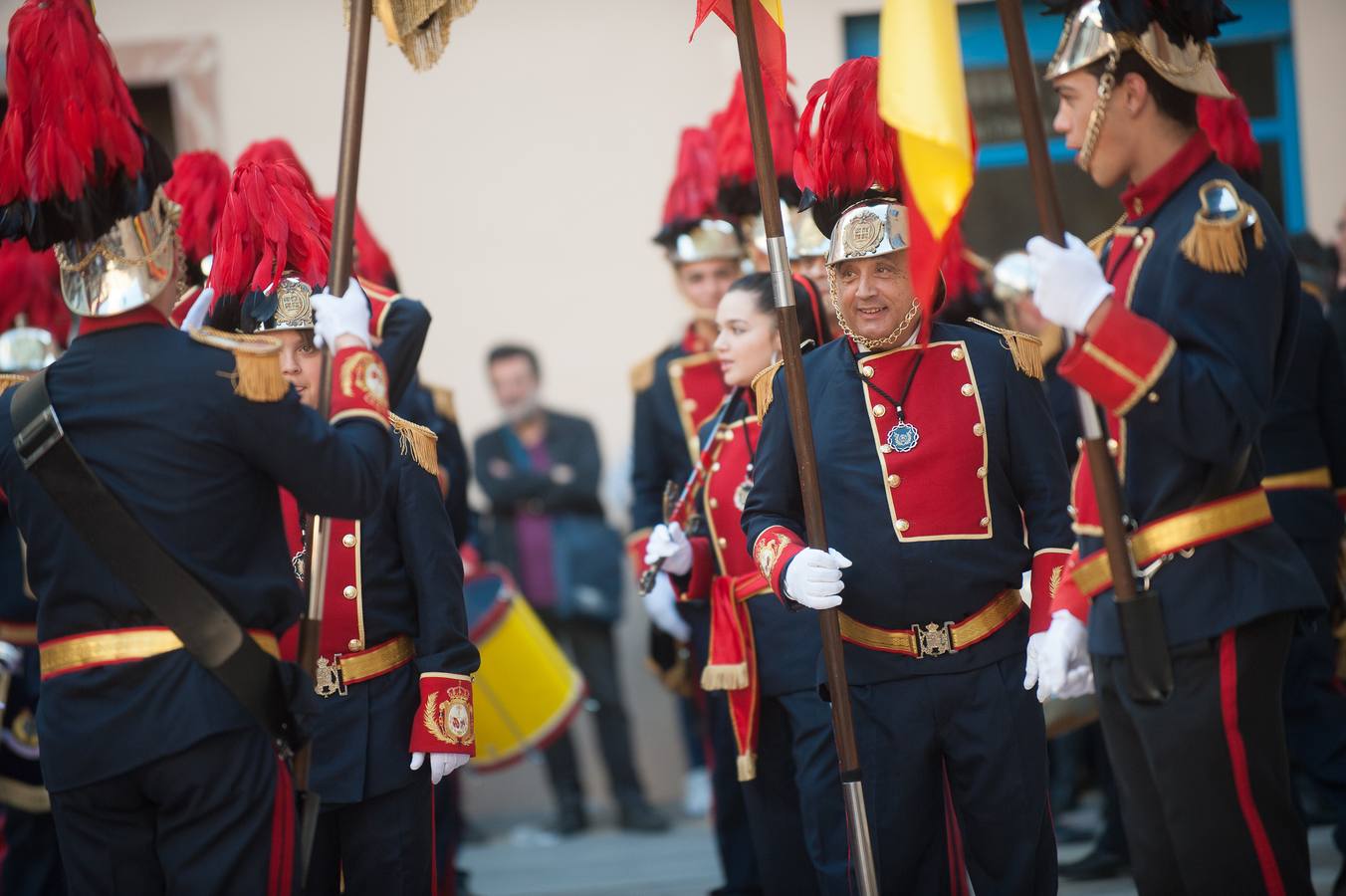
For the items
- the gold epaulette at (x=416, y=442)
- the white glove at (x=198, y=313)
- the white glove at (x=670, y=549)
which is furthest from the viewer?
the white glove at (x=670, y=549)

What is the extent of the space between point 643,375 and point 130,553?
322 cm

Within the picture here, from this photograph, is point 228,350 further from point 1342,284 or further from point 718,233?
point 1342,284

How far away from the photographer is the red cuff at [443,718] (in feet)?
13.2

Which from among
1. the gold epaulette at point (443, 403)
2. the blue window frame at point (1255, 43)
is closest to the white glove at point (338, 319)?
the gold epaulette at point (443, 403)

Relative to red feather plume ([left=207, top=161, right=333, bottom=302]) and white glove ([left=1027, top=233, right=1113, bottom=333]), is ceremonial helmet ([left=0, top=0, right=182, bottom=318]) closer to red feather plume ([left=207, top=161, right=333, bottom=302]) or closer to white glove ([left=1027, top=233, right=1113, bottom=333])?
red feather plume ([left=207, top=161, right=333, bottom=302])

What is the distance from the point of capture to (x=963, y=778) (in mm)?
3912

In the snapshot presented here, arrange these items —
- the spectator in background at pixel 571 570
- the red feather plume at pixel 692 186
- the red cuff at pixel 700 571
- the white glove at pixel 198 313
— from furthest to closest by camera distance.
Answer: the spectator in background at pixel 571 570
the red feather plume at pixel 692 186
the red cuff at pixel 700 571
the white glove at pixel 198 313

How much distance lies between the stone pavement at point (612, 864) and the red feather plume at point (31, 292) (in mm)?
2769

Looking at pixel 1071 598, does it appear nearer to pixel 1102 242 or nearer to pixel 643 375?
pixel 1102 242

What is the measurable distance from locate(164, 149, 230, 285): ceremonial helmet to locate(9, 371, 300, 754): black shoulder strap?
6.56ft

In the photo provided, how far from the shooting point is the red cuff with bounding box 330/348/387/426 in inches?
138

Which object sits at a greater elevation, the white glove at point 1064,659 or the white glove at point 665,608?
the white glove at point 1064,659

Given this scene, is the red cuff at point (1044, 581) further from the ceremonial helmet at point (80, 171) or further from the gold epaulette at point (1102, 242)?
the ceremonial helmet at point (80, 171)

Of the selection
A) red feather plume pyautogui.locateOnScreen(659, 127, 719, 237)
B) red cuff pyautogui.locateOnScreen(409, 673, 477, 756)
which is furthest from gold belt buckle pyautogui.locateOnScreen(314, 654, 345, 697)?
red feather plume pyautogui.locateOnScreen(659, 127, 719, 237)
